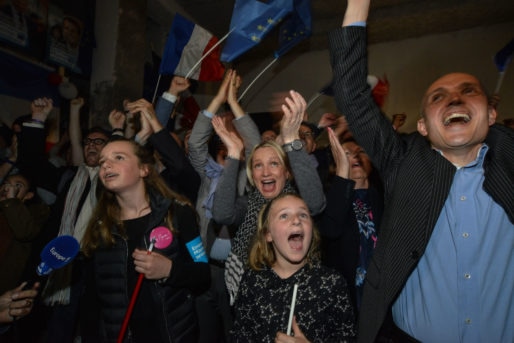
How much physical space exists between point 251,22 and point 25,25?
3.46 metres

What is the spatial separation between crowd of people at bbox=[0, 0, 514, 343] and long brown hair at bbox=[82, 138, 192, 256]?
12 mm

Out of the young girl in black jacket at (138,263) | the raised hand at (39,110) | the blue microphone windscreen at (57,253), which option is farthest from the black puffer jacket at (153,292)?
the raised hand at (39,110)

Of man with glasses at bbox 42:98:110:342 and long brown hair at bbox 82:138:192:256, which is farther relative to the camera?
man with glasses at bbox 42:98:110:342

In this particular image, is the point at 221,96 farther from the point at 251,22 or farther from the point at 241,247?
the point at 241,247

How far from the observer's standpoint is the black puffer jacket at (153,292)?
1771 millimetres

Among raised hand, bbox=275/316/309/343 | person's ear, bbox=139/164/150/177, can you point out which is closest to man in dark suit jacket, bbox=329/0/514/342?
raised hand, bbox=275/316/309/343

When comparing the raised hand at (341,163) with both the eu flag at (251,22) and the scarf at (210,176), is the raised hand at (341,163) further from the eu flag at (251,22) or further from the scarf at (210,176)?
the eu flag at (251,22)

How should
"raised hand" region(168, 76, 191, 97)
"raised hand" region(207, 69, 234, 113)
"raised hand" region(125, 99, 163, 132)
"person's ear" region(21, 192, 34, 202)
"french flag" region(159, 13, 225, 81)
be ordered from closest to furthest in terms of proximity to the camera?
"raised hand" region(125, 99, 163, 132), "raised hand" region(207, 69, 234, 113), "person's ear" region(21, 192, 34, 202), "raised hand" region(168, 76, 191, 97), "french flag" region(159, 13, 225, 81)

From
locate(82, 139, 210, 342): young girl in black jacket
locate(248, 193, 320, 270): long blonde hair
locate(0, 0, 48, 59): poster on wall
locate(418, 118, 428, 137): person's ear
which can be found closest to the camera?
locate(418, 118, 428, 137): person's ear

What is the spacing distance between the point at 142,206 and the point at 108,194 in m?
0.29

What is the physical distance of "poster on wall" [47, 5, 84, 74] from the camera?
4.96m

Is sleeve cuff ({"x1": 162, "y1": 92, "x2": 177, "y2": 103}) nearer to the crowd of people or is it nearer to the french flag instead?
the crowd of people

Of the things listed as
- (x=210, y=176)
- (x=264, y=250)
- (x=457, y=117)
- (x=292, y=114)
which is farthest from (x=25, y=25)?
(x=457, y=117)

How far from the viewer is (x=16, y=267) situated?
280 cm
